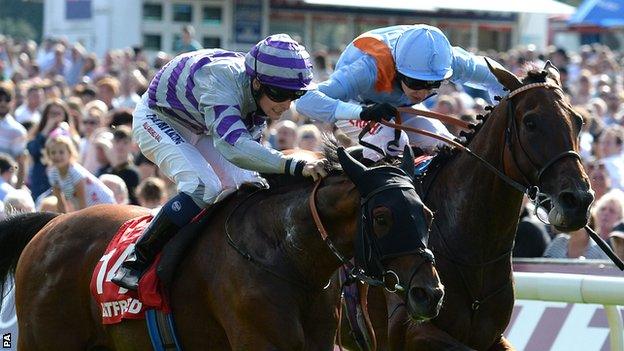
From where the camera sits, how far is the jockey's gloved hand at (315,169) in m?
5.37

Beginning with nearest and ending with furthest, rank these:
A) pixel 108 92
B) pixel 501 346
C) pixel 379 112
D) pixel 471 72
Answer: pixel 379 112, pixel 501 346, pixel 471 72, pixel 108 92

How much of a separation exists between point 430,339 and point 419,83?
127 centimetres

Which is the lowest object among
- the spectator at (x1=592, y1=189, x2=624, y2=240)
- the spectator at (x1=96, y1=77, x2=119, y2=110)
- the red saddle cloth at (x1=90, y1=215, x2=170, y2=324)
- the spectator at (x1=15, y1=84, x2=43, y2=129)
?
the spectator at (x1=15, y1=84, x2=43, y2=129)

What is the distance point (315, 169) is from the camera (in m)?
5.37

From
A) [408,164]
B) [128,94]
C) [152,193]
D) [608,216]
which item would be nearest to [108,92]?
[128,94]

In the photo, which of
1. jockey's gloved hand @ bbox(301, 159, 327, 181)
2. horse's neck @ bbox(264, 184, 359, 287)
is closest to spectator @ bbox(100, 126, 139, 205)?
horse's neck @ bbox(264, 184, 359, 287)

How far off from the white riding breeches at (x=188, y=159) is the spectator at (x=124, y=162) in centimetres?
486

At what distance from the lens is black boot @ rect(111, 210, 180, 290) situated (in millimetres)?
5766

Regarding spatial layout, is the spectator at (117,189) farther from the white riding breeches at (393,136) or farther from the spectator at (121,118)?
the white riding breeches at (393,136)

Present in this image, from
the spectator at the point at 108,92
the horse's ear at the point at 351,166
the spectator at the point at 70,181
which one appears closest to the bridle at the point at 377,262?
the horse's ear at the point at 351,166

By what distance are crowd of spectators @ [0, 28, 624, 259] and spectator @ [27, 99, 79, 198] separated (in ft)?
0.04

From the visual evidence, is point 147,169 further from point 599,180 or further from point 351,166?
point 351,166

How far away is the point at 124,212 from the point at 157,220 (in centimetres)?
68

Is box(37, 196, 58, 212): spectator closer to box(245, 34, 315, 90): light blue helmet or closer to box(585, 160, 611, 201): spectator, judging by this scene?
box(585, 160, 611, 201): spectator
